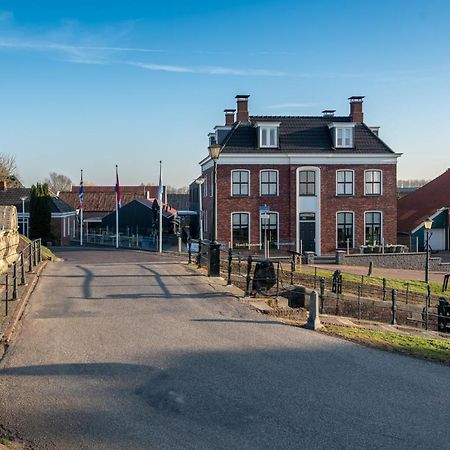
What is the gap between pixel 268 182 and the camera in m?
38.8

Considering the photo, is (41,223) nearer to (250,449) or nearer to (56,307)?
(56,307)

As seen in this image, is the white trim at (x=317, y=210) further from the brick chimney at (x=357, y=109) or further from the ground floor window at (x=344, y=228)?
the brick chimney at (x=357, y=109)

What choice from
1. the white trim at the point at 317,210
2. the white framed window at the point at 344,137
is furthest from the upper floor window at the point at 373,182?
the white trim at the point at 317,210

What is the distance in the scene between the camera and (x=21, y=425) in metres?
6.45

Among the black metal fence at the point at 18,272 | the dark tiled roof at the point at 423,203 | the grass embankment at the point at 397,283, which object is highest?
the dark tiled roof at the point at 423,203

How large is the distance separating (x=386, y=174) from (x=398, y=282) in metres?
12.7

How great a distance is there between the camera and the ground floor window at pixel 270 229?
38.8 metres

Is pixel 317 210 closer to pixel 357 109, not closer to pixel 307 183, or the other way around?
pixel 307 183

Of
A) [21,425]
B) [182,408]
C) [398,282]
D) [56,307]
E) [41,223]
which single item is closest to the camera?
[21,425]

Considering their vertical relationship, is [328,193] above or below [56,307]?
above

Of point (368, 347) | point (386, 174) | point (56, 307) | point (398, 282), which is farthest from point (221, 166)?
point (368, 347)

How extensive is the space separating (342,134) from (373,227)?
6273 millimetres

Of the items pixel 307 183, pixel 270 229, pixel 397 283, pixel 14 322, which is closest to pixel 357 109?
pixel 307 183

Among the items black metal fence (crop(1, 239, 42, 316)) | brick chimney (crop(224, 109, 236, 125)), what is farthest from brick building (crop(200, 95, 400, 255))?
black metal fence (crop(1, 239, 42, 316))
